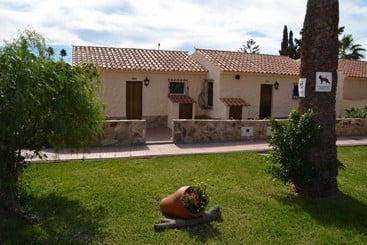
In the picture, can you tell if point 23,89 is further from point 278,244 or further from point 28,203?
point 278,244

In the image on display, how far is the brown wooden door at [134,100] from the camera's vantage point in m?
17.0

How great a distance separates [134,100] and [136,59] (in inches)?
98.8

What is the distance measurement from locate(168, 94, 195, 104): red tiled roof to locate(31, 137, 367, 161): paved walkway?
16.2 ft

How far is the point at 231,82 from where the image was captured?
59.7 ft

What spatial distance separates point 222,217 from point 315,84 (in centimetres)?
328

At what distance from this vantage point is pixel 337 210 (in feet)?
19.8

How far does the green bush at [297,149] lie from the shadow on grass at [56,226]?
372cm

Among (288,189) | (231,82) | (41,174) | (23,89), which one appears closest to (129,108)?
(231,82)

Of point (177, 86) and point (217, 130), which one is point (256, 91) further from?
point (217, 130)

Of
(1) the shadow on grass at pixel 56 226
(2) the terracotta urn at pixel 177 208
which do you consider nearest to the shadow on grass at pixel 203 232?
(2) the terracotta urn at pixel 177 208

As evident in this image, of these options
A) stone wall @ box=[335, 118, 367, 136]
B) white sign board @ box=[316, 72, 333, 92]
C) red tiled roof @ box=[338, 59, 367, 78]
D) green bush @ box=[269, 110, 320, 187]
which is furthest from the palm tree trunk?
red tiled roof @ box=[338, 59, 367, 78]

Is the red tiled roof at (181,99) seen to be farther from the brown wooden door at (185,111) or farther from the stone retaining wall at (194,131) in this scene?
the stone retaining wall at (194,131)

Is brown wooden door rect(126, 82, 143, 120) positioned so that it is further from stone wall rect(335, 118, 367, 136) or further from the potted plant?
the potted plant

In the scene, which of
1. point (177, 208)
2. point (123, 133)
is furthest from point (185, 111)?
point (177, 208)
